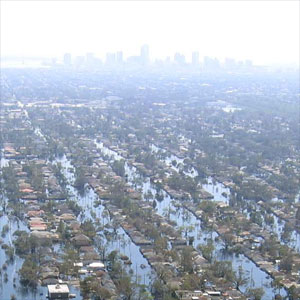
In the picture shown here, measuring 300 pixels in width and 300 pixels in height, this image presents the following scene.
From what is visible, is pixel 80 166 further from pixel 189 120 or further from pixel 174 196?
pixel 189 120

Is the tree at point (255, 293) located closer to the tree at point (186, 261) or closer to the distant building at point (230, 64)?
the tree at point (186, 261)

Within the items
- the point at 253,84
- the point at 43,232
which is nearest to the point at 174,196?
the point at 43,232

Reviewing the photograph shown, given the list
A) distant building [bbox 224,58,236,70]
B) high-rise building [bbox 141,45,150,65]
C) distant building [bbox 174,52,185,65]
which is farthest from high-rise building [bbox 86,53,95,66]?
distant building [bbox 224,58,236,70]

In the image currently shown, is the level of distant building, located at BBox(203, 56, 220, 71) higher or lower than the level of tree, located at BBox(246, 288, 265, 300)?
higher

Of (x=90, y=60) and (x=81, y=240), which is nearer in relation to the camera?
(x=81, y=240)

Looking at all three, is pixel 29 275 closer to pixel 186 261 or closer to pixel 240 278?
pixel 186 261

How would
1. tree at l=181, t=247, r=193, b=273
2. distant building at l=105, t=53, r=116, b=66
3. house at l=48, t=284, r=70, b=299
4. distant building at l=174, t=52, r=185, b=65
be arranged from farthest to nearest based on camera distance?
distant building at l=105, t=53, r=116, b=66
distant building at l=174, t=52, r=185, b=65
tree at l=181, t=247, r=193, b=273
house at l=48, t=284, r=70, b=299

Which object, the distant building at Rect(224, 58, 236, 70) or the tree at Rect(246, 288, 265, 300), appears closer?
the tree at Rect(246, 288, 265, 300)

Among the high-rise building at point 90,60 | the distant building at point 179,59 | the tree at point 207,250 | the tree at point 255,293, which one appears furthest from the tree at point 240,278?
the high-rise building at point 90,60

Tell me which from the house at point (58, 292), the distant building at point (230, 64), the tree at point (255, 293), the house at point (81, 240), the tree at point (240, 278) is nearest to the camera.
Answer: the house at point (58, 292)

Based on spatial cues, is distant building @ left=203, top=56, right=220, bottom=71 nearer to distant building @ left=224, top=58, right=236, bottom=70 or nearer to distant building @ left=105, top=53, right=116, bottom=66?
distant building @ left=224, top=58, right=236, bottom=70

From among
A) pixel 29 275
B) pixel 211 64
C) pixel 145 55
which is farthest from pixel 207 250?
pixel 145 55
